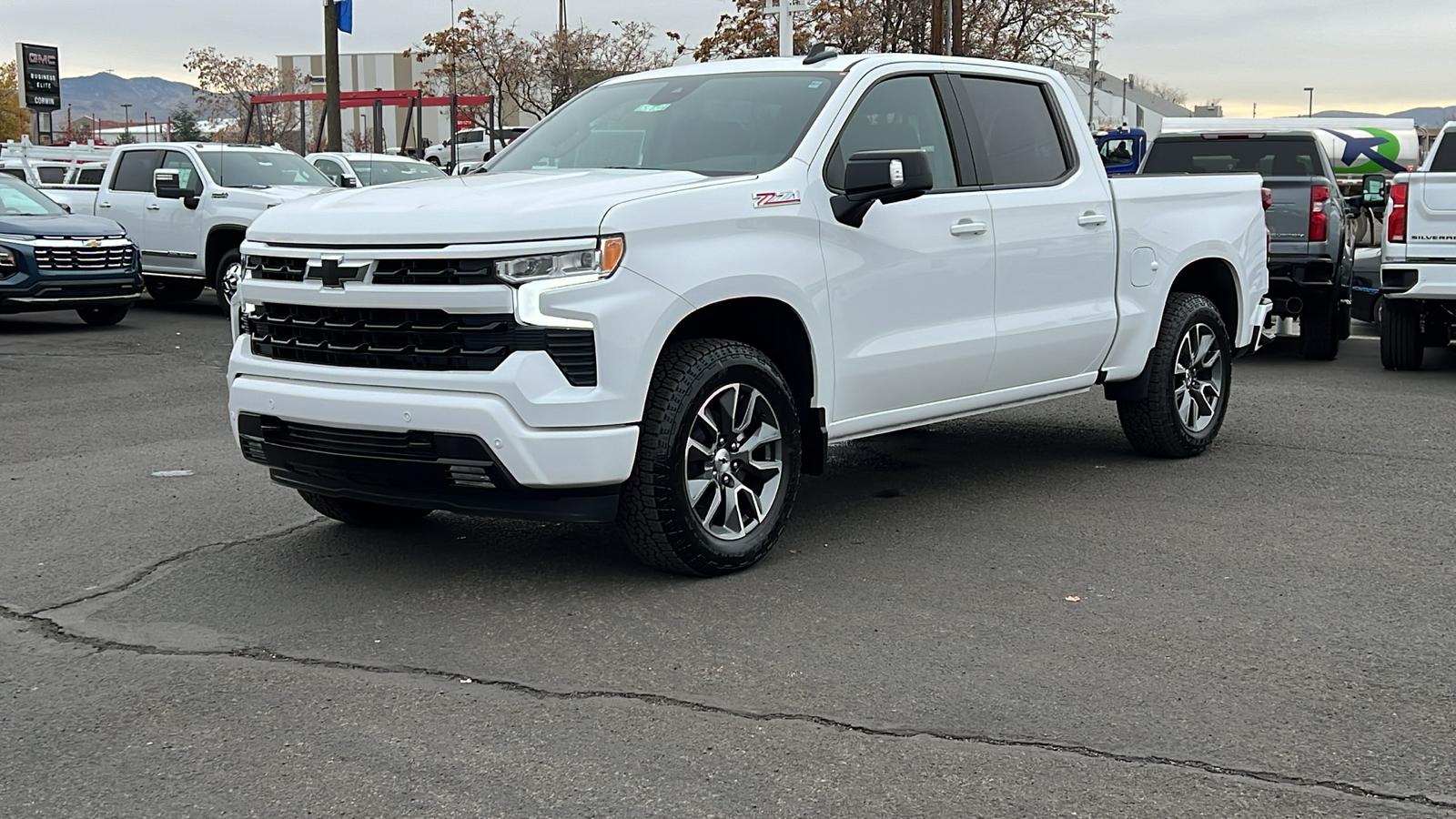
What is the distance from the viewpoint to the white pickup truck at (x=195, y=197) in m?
16.7

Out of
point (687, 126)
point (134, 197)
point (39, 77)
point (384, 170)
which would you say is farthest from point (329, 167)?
point (39, 77)

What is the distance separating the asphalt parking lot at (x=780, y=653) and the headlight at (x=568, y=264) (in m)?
1.12

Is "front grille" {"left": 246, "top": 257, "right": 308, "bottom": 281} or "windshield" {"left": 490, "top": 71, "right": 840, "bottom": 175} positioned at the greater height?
"windshield" {"left": 490, "top": 71, "right": 840, "bottom": 175}

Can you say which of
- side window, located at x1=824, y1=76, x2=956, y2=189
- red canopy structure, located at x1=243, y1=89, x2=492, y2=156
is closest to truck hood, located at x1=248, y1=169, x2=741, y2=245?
side window, located at x1=824, y1=76, x2=956, y2=189

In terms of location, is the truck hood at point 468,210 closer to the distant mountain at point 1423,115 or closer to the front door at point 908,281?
the front door at point 908,281

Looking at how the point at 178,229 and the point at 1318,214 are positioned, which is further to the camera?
the point at 178,229

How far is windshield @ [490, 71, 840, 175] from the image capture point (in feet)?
20.1

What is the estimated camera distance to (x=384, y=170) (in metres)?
22.7

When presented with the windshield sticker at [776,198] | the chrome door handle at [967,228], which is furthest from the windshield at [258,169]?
the windshield sticker at [776,198]

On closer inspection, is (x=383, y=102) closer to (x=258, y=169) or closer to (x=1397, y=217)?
(x=258, y=169)

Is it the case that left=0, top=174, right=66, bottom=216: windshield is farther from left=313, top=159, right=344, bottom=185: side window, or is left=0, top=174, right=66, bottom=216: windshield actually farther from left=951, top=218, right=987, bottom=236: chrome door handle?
left=951, top=218, right=987, bottom=236: chrome door handle

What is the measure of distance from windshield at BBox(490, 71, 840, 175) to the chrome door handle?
0.78 meters

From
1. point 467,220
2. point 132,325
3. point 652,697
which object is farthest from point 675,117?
point 132,325

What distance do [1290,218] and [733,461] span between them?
27.4ft
